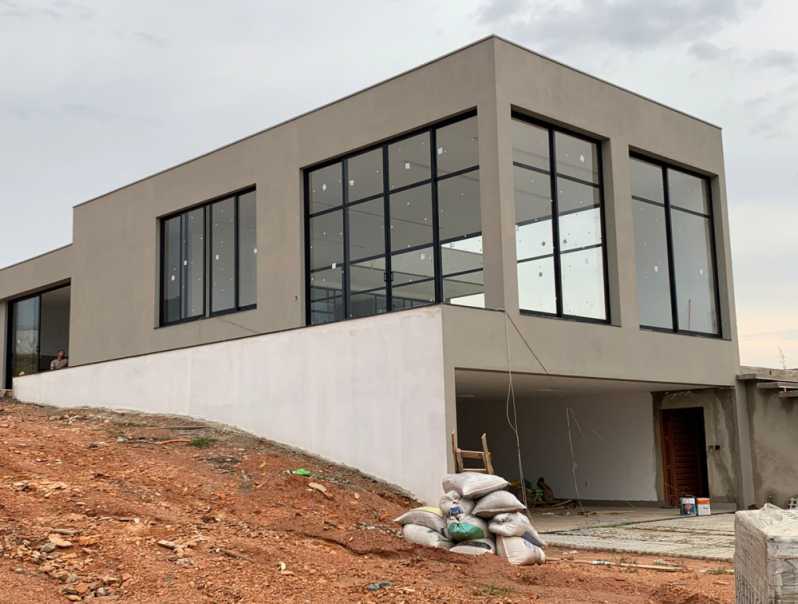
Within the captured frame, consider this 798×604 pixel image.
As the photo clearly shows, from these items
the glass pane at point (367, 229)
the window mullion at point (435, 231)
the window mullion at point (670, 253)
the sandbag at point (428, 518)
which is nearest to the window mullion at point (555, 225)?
the window mullion at point (435, 231)

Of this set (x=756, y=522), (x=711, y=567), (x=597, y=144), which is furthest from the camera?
(x=597, y=144)

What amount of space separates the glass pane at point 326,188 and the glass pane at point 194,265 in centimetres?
366

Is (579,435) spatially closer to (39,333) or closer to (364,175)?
(364,175)

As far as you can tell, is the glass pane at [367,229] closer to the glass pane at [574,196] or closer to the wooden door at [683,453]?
the glass pane at [574,196]

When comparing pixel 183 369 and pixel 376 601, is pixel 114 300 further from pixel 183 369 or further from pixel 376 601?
pixel 376 601

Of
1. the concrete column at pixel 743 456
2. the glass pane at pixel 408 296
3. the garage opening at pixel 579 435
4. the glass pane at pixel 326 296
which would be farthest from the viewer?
the garage opening at pixel 579 435

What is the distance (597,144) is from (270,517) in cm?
970

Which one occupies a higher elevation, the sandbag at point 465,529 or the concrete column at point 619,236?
the concrete column at point 619,236

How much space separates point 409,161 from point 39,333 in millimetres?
16826

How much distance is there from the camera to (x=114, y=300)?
21.0 meters

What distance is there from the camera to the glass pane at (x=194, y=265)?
1896cm

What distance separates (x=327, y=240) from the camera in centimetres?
1647

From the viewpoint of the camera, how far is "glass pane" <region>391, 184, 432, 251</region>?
49.2ft

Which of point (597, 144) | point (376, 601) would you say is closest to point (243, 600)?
point (376, 601)
